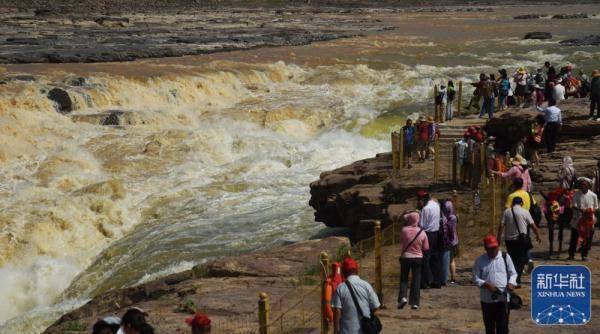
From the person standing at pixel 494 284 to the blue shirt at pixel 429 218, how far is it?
2.20m

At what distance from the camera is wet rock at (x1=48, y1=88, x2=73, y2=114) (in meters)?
31.6

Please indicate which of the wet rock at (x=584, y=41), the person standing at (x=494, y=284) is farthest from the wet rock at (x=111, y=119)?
the wet rock at (x=584, y=41)

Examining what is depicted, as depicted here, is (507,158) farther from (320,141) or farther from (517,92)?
(320,141)

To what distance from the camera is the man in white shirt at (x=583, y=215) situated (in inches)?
481

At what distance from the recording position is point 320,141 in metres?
30.3

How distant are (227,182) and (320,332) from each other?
49.0 feet

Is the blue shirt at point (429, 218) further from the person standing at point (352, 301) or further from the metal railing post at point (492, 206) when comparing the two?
the person standing at point (352, 301)

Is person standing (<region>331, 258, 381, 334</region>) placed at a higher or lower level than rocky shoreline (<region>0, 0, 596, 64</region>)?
higher

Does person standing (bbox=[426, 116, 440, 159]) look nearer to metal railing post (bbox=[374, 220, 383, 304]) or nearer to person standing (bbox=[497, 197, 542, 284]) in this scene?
person standing (bbox=[497, 197, 542, 284])

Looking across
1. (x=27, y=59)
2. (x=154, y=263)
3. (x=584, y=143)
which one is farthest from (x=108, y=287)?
(x=27, y=59)

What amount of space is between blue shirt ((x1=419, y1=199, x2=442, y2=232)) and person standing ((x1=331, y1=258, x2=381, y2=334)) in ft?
9.72

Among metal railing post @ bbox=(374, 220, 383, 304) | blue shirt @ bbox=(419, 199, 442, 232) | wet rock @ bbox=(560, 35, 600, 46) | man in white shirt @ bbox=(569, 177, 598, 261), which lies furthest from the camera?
wet rock @ bbox=(560, 35, 600, 46)

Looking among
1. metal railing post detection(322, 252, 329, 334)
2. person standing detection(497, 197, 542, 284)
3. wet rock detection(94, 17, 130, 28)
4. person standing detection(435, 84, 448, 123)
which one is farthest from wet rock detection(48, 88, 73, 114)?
wet rock detection(94, 17, 130, 28)

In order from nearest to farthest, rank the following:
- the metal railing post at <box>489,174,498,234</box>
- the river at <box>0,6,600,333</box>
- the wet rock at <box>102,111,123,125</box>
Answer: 1. the metal railing post at <box>489,174,498,234</box>
2. the river at <box>0,6,600,333</box>
3. the wet rock at <box>102,111,123,125</box>
